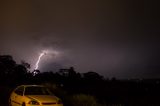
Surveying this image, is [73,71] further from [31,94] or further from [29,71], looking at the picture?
[31,94]

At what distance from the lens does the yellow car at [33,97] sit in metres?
16.0

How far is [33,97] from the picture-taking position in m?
16.3

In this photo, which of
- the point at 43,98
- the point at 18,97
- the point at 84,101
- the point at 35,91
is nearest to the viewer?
the point at 43,98

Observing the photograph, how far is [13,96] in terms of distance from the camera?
17812 millimetres


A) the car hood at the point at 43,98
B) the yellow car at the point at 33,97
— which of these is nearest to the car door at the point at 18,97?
the yellow car at the point at 33,97

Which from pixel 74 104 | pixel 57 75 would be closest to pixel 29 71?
pixel 57 75

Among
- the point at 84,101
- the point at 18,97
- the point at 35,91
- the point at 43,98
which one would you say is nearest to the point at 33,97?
the point at 43,98

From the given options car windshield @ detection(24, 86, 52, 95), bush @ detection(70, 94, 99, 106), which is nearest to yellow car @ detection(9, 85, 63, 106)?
car windshield @ detection(24, 86, 52, 95)

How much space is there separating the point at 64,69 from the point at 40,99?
4276cm

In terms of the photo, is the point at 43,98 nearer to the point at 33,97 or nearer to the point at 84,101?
the point at 33,97

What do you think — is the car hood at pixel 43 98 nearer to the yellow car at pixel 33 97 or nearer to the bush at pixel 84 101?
the yellow car at pixel 33 97

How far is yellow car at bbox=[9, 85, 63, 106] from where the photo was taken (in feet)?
52.5

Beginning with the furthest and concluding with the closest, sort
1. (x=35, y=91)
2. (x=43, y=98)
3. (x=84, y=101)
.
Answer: (x=84, y=101)
(x=35, y=91)
(x=43, y=98)

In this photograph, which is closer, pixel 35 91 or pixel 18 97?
pixel 18 97
